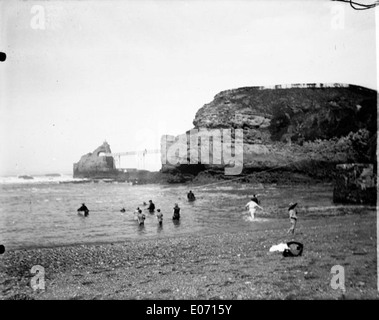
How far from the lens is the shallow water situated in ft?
31.3

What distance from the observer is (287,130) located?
17.2 meters

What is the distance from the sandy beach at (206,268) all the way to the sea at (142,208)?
682 millimetres

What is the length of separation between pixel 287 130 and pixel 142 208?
992cm

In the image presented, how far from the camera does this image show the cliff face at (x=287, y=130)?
1170 centimetres

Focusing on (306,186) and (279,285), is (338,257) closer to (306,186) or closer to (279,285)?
(279,285)

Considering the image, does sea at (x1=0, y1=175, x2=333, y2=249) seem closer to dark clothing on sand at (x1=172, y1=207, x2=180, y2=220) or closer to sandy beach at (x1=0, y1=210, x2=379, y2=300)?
dark clothing on sand at (x1=172, y1=207, x2=180, y2=220)

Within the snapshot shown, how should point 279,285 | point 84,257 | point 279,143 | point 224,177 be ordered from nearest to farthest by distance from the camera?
1. point 279,285
2. point 84,257
3. point 224,177
4. point 279,143

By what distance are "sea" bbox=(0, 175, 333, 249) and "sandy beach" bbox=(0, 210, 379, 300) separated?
2.24 ft

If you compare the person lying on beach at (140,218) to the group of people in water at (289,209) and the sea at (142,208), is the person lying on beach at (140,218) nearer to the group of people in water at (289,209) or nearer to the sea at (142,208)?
the sea at (142,208)

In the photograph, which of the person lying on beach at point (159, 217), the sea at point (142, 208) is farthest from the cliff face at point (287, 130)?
the person lying on beach at point (159, 217)

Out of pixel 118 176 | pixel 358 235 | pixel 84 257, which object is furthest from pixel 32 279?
pixel 118 176

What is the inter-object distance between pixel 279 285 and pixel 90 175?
12.3 meters

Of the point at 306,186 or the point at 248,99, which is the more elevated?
the point at 248,99

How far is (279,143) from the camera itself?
17.1m
